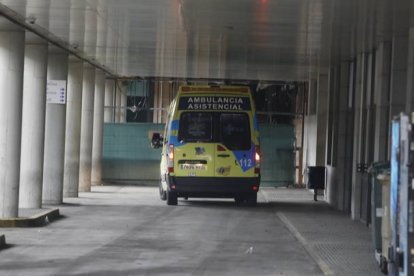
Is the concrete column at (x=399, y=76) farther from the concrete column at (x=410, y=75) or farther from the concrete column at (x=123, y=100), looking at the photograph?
the concrete column at (x=123, y=100)

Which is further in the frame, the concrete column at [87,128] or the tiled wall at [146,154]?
the tiled wall at [146,154]

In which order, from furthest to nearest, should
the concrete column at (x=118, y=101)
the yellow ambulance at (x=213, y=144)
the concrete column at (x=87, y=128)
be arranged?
the concrete column at (x=118, y=101)
the concrete column at (x=87, y=128)
the yellow ambulance at (x=213, y=144)

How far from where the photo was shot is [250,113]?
73.8 ft

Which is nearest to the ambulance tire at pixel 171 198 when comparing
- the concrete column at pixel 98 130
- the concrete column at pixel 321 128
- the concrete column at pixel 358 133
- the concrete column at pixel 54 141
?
the concrete column at pixel 54 141

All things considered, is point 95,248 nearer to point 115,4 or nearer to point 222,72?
point 115,4

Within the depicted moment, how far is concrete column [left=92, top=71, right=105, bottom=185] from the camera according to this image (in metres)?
A: 32.4

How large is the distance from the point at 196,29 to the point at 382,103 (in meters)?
3.99

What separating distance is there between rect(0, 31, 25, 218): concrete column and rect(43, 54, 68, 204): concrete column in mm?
4752

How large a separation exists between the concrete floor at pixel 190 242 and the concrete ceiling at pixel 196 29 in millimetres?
3794

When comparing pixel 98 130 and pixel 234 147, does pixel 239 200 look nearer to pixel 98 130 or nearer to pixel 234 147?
pixel 234 147

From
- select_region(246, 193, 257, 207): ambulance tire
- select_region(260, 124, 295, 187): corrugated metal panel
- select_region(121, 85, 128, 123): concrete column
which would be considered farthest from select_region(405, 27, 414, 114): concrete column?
select_region(121, 85, 128, 123): concrete column

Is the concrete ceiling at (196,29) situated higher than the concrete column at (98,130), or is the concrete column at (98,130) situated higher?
the concrete ceiling at (196,29)

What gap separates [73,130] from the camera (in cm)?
2627

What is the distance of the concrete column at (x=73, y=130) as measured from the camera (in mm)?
25688
